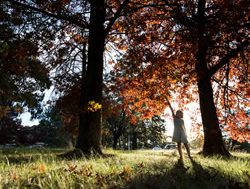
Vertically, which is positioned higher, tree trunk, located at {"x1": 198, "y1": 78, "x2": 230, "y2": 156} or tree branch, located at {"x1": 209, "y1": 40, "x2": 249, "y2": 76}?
tree branch, located at {"x1": 209, "y1": 40, "x2": 249, "y2": 76}

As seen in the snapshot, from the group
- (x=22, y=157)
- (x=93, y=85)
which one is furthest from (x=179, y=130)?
(x=22, y=157)

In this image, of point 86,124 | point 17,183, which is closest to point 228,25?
point 86,124

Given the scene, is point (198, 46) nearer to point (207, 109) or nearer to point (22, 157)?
point (207, 109)

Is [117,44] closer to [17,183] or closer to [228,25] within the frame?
[228,25]

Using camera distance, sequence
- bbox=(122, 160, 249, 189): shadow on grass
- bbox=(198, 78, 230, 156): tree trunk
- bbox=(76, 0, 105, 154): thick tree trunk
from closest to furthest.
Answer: bbox=(122, 160, 249, 189): shadow on grass → bbox=(76, 0, 105, 154): thick tree trunk → bbox=(198, 78, 230, 156): tree trunk

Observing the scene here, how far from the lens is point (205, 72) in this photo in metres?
19.4

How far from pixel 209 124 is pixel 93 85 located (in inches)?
285

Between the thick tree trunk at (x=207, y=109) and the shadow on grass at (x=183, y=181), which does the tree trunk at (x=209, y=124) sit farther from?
the shadow on grass at (x=183, y=181)

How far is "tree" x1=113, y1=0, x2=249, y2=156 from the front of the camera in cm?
1465

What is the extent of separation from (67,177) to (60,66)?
531 inches

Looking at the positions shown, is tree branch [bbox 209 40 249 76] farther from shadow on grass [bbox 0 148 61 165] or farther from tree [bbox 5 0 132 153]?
shadow on grass [bbox 0 148 61 165]

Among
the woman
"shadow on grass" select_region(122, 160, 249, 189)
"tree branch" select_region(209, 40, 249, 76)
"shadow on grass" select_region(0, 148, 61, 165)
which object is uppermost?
"tree branch" select_region(209, 40, 249, 76)

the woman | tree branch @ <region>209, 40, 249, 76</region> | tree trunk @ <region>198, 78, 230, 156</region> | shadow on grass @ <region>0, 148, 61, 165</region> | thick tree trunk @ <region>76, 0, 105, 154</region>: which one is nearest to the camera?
shadow on grass @ <region>0, 148, 61, 165</region>

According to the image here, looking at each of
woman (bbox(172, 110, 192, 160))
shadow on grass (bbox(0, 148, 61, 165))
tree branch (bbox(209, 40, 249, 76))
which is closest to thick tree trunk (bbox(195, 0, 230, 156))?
tree branch (bbox(209, 40, 249, 76))
